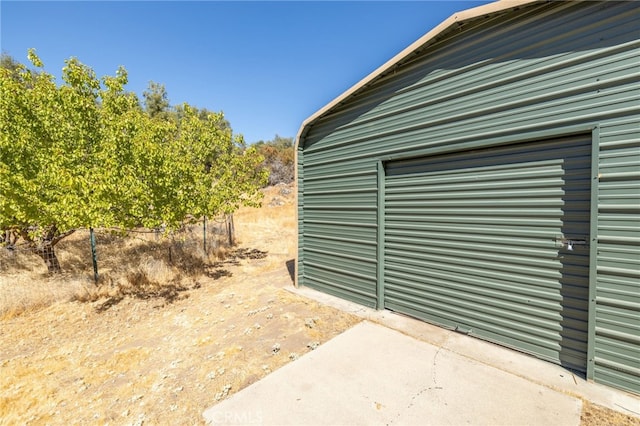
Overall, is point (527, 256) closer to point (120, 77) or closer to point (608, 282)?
point (608, 282)

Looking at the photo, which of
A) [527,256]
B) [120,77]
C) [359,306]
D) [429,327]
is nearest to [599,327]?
[527,256]

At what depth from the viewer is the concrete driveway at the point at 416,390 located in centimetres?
216

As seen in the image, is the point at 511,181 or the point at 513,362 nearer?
the point at 513,362

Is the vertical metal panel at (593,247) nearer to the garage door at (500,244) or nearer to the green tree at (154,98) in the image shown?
the garage door at (500,244)

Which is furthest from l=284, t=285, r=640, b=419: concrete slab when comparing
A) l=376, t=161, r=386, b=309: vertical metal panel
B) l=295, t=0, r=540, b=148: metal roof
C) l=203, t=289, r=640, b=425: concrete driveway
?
l=295, t=0, r=540, b=148: metal roof

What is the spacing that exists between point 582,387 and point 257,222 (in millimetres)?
14625

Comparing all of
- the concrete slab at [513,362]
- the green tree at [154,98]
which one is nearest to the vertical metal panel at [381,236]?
the concrete slab at [513,362]

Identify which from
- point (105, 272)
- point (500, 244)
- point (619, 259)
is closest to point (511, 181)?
point (500, 244)

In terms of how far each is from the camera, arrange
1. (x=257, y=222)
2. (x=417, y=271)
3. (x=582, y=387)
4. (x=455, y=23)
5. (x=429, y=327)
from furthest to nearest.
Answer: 1. (x=257, y=222)
2. (x=417, y=271)
3. (x=429, y=327)
4. (x=455, y=23)
5. (x=582, y=387)

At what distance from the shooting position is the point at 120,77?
20.7 feet

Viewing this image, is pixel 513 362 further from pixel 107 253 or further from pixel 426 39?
pixel 107 253

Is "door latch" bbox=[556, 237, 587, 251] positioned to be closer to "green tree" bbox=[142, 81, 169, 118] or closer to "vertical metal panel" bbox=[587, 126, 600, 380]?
"vertical metal panel" bbox=[587, 126, 600, 380]

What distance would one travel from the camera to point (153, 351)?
355cm

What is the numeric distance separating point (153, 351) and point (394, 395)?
123 inches
